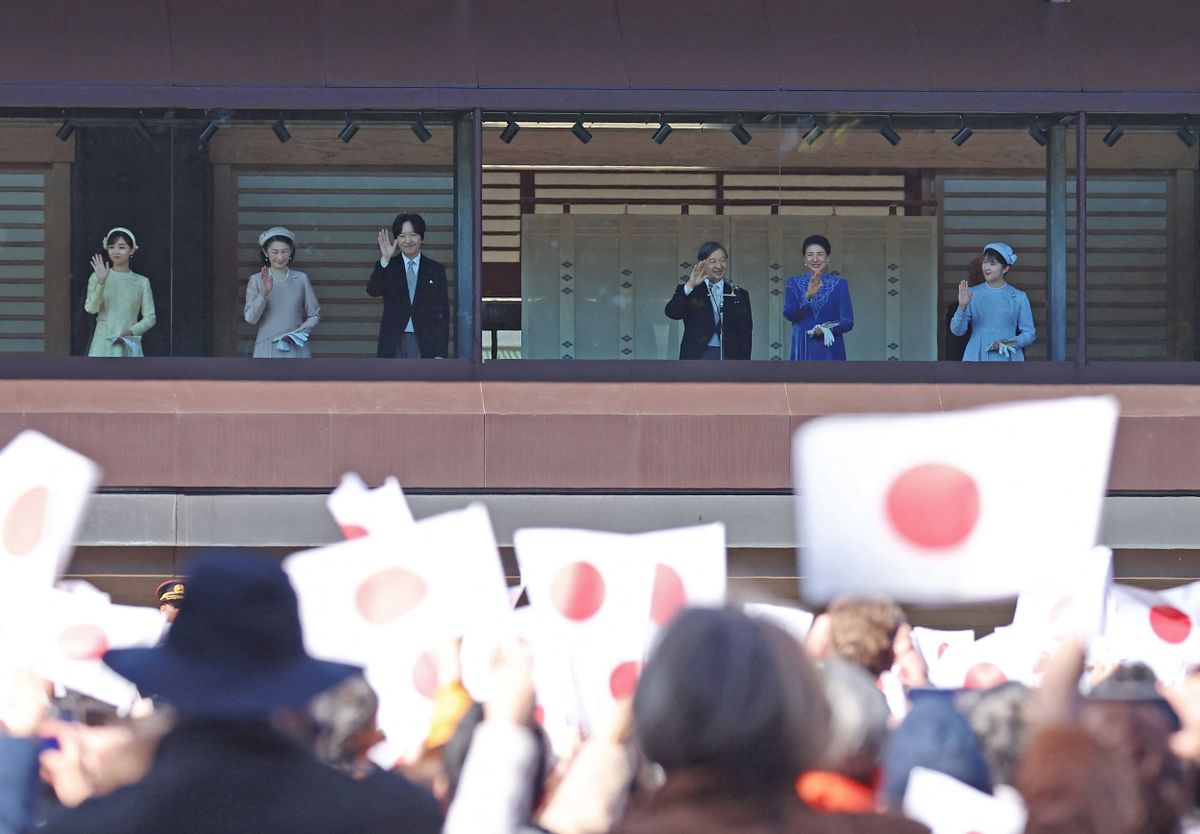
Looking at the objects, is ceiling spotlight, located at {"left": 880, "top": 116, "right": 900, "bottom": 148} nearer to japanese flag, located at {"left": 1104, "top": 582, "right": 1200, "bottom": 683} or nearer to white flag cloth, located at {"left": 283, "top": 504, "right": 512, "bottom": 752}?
japanese flag, located at {"left": 1104, "top": 582, "right": 1200, "bottom": 683}

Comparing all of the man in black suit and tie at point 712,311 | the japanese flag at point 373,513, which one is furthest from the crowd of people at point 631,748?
the man in black suit and tie at point 712,311

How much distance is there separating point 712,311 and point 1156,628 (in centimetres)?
502

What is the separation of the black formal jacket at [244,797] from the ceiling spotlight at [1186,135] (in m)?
10.3

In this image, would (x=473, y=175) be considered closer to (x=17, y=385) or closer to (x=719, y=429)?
(x=719, y=429)

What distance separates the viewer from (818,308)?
457 inches

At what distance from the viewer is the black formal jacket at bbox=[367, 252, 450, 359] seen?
37.7 ft

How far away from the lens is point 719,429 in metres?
11.4

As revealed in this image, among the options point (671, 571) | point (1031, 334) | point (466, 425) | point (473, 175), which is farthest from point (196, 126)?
point (671, 571)

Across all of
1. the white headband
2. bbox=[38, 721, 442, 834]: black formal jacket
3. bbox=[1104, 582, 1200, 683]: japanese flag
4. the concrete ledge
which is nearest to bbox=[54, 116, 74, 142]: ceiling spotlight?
the white headband

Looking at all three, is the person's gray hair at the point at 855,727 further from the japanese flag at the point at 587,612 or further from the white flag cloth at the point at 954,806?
the japanese flag at the point at 587,612

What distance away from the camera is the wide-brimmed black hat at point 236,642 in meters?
2.63

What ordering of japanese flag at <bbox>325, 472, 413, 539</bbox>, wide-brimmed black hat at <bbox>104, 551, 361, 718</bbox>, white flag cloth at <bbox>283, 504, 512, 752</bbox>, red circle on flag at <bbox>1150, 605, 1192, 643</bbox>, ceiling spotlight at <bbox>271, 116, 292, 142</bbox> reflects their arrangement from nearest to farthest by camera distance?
wide-brimmed black hat at <bbox>104, 551, 361, 718</bbox> → white flag cloth at <bbox>283, 504, 512, 752</bbox> → japanese flag at <bbox>325, 472, 413, 539</bbox> → red circle on flag at <bbox>1150, 605, 1192, 643</bbox> → ceiling spotlight at <bbox>271, 116, 292, 142</bbox>

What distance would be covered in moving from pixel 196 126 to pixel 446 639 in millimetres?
6530

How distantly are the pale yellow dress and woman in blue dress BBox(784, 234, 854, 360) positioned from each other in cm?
401
